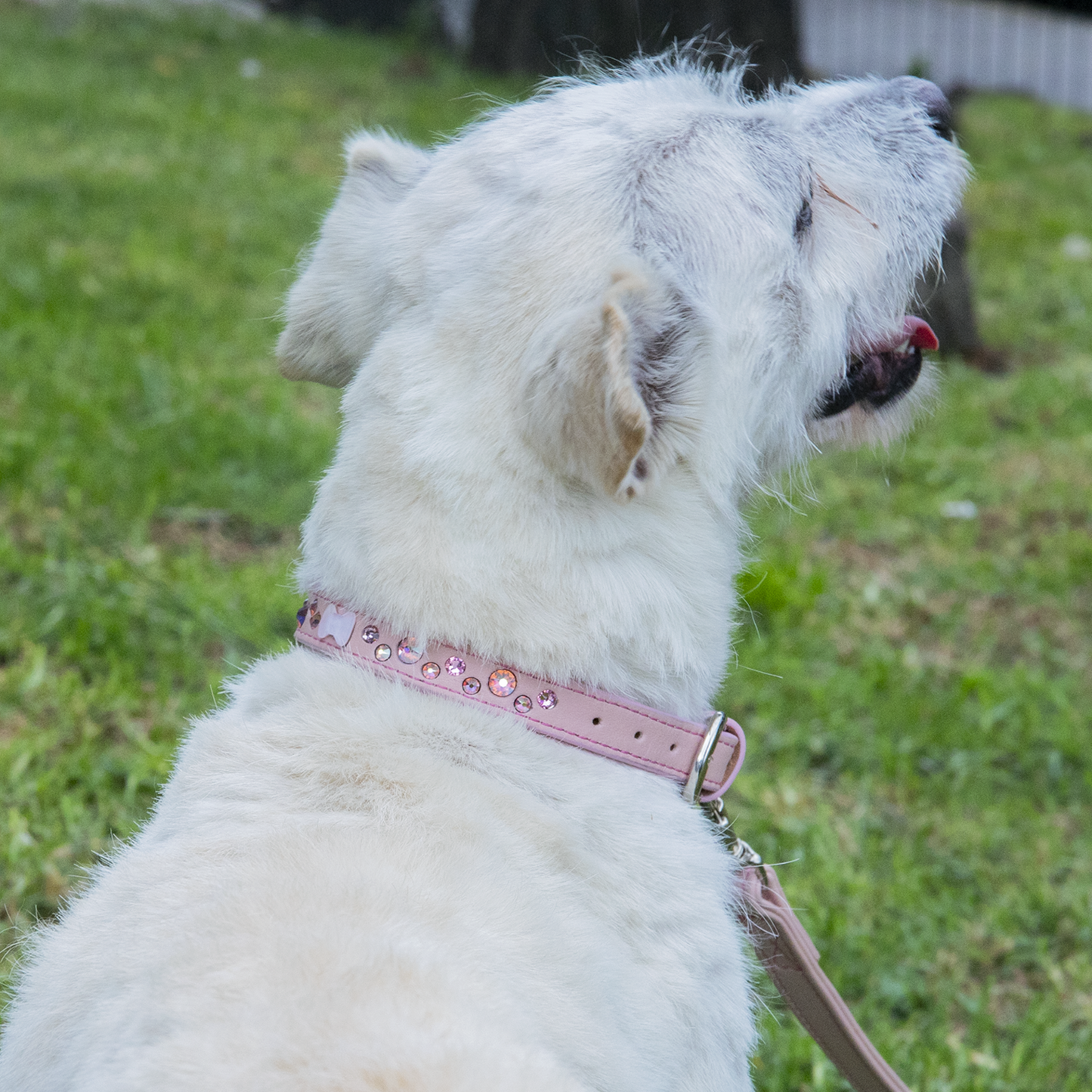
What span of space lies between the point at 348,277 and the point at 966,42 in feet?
50.6

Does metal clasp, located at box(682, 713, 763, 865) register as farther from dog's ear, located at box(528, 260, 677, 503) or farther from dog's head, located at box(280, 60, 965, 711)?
dog's ear, located at box(528, 260, 677, 503)

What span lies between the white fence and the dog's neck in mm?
14401

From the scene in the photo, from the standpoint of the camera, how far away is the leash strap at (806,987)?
225 cm

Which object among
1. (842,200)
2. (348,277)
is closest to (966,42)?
(842,200)

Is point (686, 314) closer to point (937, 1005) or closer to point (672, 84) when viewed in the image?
point (672, 84)

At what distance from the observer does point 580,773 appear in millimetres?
1894

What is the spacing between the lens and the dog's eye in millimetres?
2184

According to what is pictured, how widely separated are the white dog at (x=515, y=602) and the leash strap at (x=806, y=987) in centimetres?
14

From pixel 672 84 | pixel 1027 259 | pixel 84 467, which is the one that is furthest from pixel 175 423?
pixel 1027 259

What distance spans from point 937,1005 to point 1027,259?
712cm

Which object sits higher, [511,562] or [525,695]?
[511,562]

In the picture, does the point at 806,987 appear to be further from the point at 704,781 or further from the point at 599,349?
the point at 599,349

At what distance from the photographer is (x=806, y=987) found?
2.30 meters

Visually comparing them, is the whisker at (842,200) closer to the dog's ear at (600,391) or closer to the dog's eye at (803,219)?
the dog's eye at (803,219)
